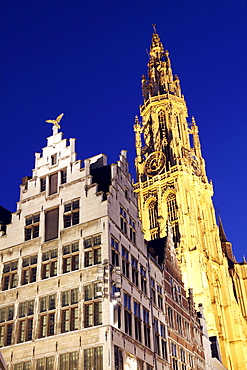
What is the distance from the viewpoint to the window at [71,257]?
3106 cm

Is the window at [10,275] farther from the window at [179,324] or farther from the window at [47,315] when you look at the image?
the window at [179,324]

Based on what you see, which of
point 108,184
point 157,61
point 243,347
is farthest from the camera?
point 157,61

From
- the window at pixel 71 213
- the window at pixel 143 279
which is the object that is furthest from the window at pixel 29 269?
the window at pixel 143 279

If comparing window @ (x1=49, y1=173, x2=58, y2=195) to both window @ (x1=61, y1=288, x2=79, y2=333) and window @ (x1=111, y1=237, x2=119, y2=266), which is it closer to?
window @ (x1=111, y1=237, x2=119, y2=266)

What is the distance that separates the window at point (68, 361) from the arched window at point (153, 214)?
247 feet

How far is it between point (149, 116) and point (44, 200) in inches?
3510

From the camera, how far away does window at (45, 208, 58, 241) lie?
109 ft

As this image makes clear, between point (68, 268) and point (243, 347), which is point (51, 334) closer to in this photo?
point (68, 268)

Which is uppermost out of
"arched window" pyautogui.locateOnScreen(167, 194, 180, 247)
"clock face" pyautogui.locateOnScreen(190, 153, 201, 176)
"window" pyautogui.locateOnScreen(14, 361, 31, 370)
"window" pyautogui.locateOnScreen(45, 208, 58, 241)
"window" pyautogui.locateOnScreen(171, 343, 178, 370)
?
"clock face" pyautogui.locateOnScreen(190, 153, 201, 176)

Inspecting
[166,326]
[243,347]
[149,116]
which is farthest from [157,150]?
[166,326]

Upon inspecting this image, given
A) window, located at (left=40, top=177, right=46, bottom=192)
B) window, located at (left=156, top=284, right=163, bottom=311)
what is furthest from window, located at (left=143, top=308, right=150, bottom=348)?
window, located at (left=40, top=177, right=46, bottom=192)

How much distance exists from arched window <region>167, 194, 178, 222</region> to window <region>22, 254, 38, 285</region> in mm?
68490

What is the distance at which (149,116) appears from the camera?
122m

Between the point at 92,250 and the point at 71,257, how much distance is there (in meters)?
1.51
